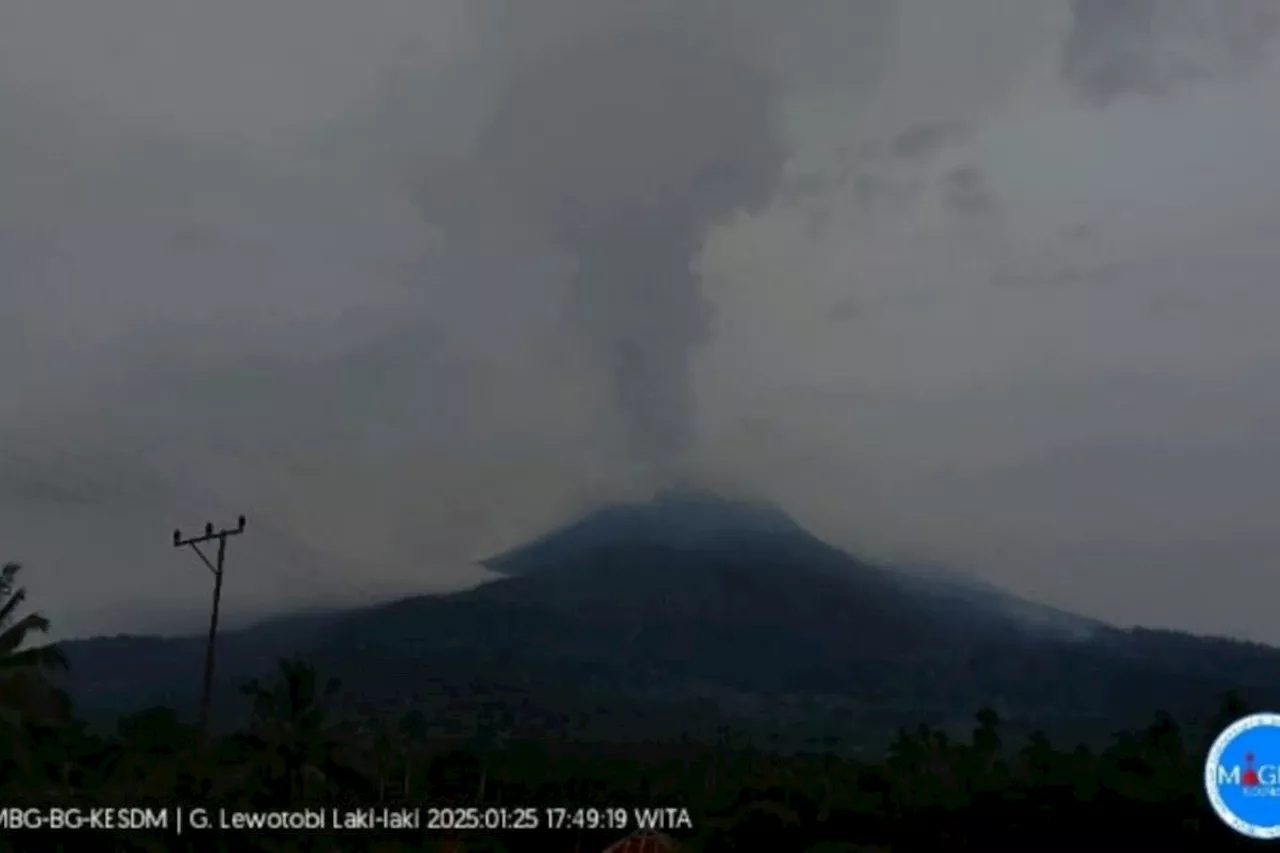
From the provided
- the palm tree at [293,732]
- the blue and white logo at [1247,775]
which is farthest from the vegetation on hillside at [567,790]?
the blue and white logo at [1247,775]

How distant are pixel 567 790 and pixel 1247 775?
31.6 metres

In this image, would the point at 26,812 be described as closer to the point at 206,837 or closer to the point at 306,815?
the point at 206,837

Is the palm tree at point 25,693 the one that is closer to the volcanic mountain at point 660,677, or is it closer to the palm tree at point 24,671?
the palm tree at point 24,671

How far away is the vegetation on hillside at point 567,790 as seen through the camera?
94.3 ft

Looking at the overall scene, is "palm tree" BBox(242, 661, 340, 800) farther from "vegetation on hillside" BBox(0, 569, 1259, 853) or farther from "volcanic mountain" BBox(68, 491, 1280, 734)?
"volcanic mountain" BBox(68, 491, 1280, 734)

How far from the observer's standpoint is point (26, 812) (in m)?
28.0

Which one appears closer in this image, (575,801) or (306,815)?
(306,815)

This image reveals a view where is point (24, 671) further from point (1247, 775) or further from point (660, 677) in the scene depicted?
point (660, 677)

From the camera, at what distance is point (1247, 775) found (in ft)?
57.0

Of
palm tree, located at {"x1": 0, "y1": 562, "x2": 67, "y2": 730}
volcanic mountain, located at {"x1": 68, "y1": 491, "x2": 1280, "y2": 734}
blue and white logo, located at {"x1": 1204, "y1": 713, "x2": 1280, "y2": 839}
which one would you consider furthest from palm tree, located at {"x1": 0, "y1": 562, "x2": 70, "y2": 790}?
volcanic mountain, located at {"x1": 68, "y1": 491, "x2": 1280, "y2": 734}

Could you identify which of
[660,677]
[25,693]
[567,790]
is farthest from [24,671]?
[660,677]

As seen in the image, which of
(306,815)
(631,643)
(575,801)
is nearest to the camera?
(306,815)

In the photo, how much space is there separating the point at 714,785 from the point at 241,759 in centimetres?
1726

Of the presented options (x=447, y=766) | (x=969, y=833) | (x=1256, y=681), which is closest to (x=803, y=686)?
(x=1256, y=681)
